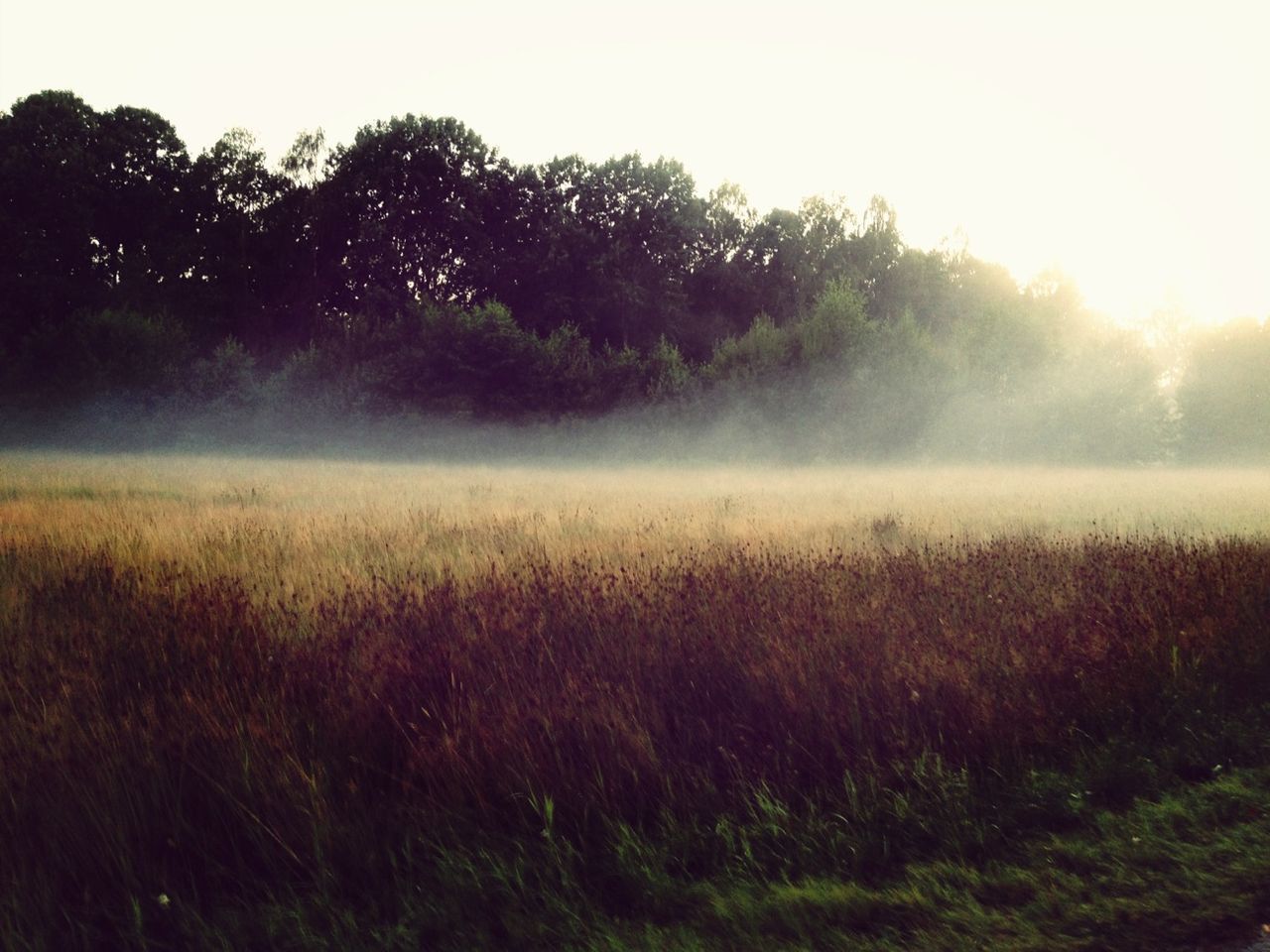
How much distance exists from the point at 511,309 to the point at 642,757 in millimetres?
48675

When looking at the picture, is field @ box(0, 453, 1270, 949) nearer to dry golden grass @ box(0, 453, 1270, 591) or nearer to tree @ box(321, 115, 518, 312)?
dry golden grass @ box(0, 453, 1270, 591)

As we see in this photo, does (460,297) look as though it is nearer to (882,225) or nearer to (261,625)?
(882,225)

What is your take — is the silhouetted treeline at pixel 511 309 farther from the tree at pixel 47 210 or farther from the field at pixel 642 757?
the field at pixel 642 757

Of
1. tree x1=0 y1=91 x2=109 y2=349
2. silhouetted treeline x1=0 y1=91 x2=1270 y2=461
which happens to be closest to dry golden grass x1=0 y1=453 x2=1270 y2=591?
silhouetted treeline x1=0 y1=91 x2=1270 y2=461

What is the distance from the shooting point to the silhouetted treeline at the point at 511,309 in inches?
1531

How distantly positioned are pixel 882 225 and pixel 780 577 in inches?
2336

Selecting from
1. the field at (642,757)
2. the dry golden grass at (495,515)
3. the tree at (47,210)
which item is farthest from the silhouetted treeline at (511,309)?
the field at (642,757)

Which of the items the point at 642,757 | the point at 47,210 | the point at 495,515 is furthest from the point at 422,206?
the point at 642,757

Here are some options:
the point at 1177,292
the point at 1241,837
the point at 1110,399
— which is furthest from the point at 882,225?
the point at 1241,837

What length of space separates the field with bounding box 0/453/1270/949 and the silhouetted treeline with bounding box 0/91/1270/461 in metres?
31.2

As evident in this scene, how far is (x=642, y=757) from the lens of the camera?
442cm

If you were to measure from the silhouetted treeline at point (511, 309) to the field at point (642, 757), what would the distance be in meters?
31.2

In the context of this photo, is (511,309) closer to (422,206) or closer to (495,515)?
(422,206)

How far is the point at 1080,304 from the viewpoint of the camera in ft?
148
